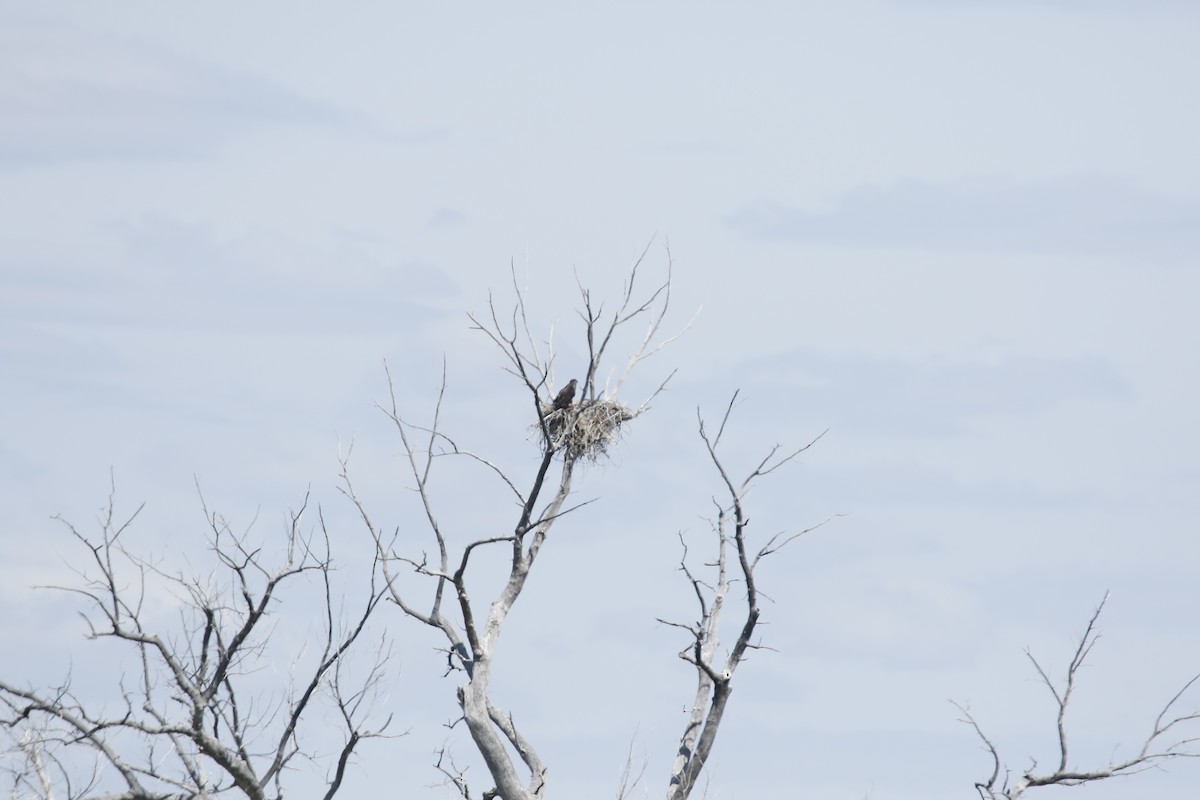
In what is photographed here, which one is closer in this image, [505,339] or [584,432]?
[505,339]

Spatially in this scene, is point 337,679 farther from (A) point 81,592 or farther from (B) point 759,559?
(B) point 759,559

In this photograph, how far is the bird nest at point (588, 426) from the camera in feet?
50.9

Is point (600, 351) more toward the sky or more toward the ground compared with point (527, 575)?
more toward the sky

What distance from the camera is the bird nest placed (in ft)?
50.9

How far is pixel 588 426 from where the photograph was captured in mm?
15883

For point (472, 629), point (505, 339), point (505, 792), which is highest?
point (505, 339)

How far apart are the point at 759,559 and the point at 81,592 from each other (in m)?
5.75

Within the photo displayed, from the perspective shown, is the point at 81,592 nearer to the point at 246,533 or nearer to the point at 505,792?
the point at 246,533

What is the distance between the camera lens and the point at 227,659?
14.2 meters

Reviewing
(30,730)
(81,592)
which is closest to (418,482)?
(81,592)

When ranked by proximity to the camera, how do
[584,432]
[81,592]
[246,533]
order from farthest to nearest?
[584,432]
[246,533]
[81,592]

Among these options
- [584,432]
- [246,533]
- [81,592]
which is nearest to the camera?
[81,592]

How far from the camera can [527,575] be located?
14.6 meters

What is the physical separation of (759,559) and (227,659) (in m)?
4.68
